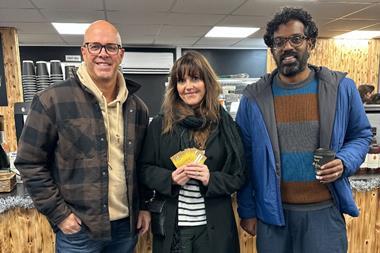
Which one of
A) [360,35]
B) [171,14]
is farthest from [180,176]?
[360,35]

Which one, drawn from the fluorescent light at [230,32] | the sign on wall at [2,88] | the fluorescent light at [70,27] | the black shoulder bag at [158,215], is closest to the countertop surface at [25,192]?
the black shoulder bag at [158,215]

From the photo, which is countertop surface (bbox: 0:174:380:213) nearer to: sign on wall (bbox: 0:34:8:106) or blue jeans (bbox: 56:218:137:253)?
blue jeans (bbox: 56:218:137:253)

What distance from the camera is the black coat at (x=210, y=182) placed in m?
1.37

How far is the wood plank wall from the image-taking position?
24.0ft

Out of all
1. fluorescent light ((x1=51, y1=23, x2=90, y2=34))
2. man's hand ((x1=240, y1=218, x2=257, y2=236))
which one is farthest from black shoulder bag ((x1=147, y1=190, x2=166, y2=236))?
fluorescent light ((x1=51, y1=23, x2=90, y2=34))

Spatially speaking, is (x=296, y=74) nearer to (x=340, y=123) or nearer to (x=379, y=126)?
(x=340, y=123)

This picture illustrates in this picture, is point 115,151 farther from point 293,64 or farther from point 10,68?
point 10,68

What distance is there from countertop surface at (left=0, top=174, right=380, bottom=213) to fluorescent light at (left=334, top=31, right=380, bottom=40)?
18.4 ft

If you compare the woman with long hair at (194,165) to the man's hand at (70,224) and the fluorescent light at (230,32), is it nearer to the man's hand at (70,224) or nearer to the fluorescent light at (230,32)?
the man's hand at (70,224)

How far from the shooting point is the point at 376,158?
6.72 ft

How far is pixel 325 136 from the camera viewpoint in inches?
53.6

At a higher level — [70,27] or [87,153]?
[70,27]

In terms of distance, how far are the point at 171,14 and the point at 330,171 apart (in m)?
4.13

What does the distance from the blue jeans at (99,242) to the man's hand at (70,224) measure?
0.09ft
